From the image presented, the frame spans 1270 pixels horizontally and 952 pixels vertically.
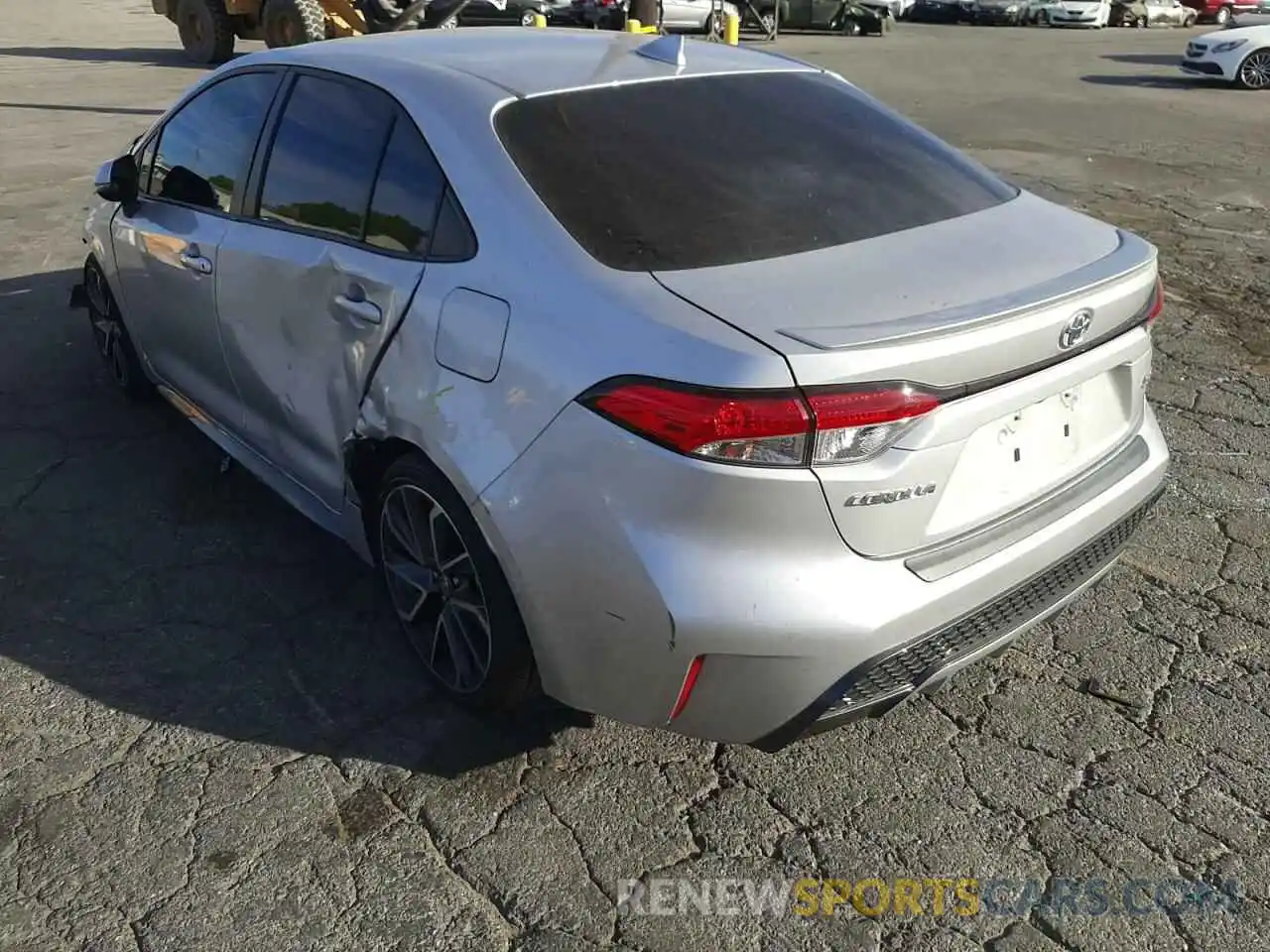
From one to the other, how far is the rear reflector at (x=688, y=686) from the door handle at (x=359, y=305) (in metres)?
1.22

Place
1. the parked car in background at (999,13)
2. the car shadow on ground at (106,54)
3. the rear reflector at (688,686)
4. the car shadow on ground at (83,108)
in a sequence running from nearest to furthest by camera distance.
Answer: the rear reflector at (688,686)
the car shadow on ground at (83,108)
the car shadow on ground at (106,54)
the parked car in background at (999,13)

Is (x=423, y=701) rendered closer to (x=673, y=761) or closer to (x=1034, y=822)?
(x=673, y=761)

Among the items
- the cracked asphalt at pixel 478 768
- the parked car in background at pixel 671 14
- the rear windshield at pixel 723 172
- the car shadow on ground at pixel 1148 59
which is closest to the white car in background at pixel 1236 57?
the car shadow on ground at pixel 1148 59

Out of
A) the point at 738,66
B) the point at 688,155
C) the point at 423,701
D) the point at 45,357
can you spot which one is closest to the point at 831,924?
the point at 423,701

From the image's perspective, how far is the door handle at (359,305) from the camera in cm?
285

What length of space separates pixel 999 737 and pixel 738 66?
6.55 feet

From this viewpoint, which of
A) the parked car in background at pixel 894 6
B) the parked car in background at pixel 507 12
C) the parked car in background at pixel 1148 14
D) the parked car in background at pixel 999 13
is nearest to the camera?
the parked car in background at pixel 507 12

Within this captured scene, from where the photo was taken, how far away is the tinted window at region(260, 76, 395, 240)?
119 inches

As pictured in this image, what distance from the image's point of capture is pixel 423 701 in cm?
306

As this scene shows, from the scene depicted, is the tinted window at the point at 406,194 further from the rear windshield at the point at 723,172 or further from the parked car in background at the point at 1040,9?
the parked car in background at the point at 1040,9

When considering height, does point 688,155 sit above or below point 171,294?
above

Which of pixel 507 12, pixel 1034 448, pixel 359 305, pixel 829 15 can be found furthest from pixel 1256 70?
pixel 359 305

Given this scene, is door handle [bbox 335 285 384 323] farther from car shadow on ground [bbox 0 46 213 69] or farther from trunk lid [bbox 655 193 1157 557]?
car shadow on ground [bbox 0 46 213 69]

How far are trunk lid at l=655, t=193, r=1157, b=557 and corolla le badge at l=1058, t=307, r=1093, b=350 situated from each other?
0.01 metres
